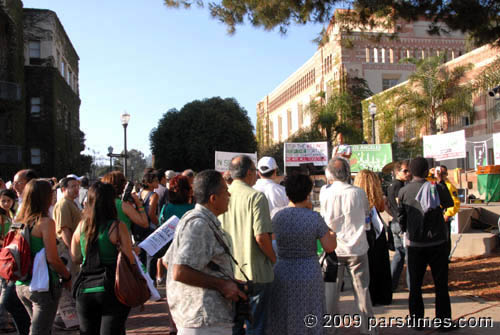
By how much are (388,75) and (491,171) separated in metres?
35.8

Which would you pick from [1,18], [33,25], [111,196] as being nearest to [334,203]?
[111,196]

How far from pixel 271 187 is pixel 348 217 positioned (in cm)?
92

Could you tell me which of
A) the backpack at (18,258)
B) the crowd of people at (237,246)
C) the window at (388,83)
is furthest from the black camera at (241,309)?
the window at (388,83)

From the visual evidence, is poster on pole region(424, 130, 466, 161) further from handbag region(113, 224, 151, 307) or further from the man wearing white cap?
handbag region(113, 224, 151, 307)

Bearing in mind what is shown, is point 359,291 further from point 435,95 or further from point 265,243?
point 435,95

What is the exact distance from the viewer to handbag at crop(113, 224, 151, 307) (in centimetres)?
371

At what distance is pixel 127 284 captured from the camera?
373 cm

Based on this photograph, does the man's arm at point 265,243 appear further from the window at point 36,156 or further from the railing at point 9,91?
the window at point 36,156

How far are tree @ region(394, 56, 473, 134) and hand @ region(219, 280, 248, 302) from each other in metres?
29.4

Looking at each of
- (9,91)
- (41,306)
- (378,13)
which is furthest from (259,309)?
(9,91)

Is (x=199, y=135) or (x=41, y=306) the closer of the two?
(x=41, y=306)

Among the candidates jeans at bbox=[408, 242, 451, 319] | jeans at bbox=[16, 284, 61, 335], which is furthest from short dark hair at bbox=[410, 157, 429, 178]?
jeans at bbox=[16, 284, 61, 335]

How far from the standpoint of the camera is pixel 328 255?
4.62 meters

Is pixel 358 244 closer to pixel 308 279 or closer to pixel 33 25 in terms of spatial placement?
pixel 308 279
